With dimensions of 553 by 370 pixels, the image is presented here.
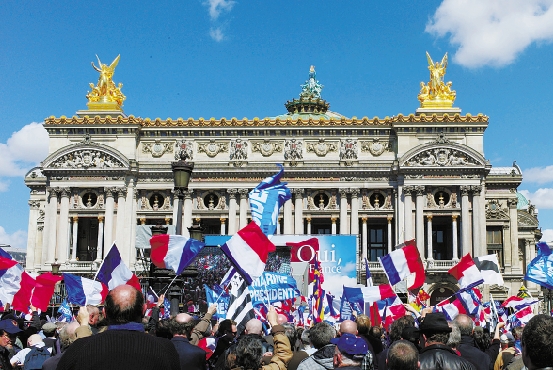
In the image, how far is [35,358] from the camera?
11.8 metres

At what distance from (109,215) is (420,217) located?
24558mm

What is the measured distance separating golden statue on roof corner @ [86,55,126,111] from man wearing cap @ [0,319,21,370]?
52.4 m

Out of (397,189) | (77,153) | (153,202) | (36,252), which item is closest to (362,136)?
(397,189)

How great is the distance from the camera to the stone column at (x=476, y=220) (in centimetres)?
5756

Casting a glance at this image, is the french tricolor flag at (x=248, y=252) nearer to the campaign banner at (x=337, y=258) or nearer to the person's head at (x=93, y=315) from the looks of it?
the person's head at (x=93, y=315)

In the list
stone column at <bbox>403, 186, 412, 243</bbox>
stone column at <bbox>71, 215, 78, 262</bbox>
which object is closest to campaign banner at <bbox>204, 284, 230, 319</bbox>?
stone column at <bbox>403, 186, 412, 243</bbox>

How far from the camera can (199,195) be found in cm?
6172

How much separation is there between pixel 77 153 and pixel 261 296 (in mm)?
45713

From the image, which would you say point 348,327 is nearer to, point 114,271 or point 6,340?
point 6,340

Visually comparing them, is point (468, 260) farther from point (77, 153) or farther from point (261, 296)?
point (77, 153)

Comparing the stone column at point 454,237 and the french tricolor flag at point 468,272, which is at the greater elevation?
the stone column at point 454,237

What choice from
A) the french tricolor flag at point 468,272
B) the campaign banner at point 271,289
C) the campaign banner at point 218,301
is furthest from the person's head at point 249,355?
the french tricolor flag at point 468,272

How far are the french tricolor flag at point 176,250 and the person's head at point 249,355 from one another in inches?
434

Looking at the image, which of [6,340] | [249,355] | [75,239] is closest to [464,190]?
[75,239]
